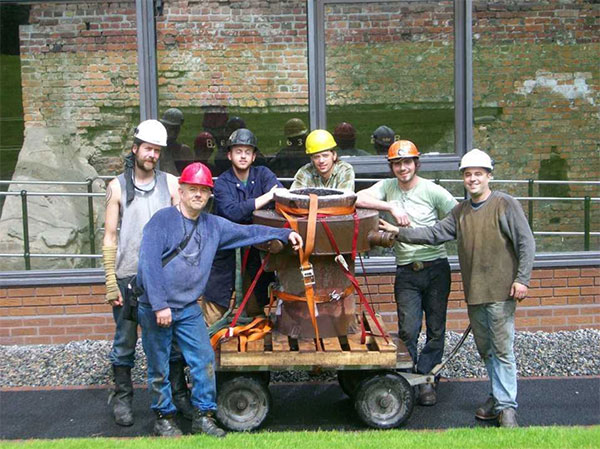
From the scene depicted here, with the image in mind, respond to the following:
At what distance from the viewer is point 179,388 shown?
6496 mm

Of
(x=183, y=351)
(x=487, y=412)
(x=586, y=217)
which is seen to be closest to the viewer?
(x=183, y=351)

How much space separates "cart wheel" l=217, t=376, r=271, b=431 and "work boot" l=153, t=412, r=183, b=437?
0.29 m

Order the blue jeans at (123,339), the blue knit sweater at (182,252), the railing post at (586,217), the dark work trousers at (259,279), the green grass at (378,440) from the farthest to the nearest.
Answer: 1. the railing post at (586,217)
2. the dark work trousers at (259,279)
3. the blue jeans at (123,339)
4. the blue knit sweater at (182,252)
5. the green grass at (378,440)

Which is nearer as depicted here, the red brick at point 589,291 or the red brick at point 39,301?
the red brick at point 39,301

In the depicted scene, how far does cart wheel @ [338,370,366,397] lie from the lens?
21.1 feet

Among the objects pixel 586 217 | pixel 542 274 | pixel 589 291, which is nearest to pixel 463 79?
pixel 586 217

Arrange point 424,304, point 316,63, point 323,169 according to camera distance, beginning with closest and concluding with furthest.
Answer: point 323,169, point 424,304, point 316,63

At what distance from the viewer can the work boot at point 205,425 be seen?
5.95 meters

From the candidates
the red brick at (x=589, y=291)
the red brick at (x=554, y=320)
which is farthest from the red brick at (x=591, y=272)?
the red brick at (x=554, y=320)

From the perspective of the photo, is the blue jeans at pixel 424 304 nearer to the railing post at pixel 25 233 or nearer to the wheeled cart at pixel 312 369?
the wheeled cart at pixel 312 369

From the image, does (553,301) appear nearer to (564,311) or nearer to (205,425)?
(564,311)

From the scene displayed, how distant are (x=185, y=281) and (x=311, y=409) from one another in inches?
59.5

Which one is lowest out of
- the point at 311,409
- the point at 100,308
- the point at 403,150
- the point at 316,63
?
the point at 311,409

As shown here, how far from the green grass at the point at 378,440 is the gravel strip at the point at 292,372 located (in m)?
1.49
